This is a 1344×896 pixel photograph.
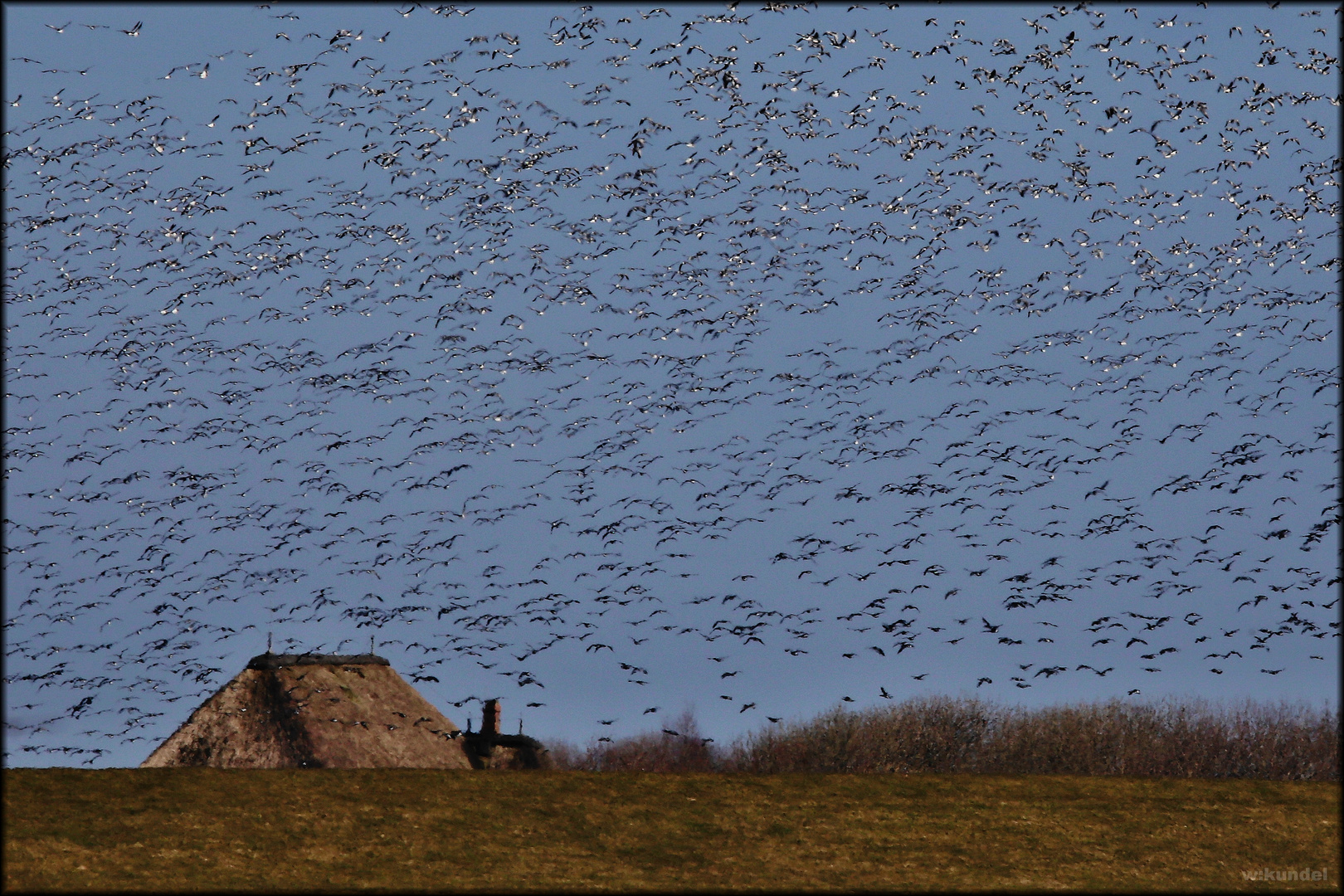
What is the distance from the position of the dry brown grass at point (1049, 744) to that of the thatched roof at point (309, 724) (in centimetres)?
2104

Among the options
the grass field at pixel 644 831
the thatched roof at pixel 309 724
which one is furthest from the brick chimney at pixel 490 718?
the grass field at pixel 644 831

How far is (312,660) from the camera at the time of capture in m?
40.5

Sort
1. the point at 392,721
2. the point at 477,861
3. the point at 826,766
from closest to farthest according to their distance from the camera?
the point at 477,861 → the point at 392,721 → the point at 826,766

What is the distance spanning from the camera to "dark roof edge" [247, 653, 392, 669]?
39.1 metres

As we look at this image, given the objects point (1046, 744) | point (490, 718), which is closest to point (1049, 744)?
point (1046, 744)

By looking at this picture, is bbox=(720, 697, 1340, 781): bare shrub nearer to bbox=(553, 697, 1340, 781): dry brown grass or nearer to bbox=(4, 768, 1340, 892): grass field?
bbox=(553, 697, 1340, 781): dry brown grass

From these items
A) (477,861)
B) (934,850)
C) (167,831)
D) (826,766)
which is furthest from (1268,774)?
(167,831)

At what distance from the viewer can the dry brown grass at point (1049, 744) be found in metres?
58.3

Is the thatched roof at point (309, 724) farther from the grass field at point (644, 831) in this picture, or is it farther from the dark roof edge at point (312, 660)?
the grass field at point (644, 831)

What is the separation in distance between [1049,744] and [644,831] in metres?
40.5

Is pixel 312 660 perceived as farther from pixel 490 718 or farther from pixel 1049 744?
pixel 1049 744

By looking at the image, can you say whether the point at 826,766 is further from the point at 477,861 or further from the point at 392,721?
the point at 477,861

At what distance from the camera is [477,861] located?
72.4 feet

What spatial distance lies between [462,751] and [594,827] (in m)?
21.0
